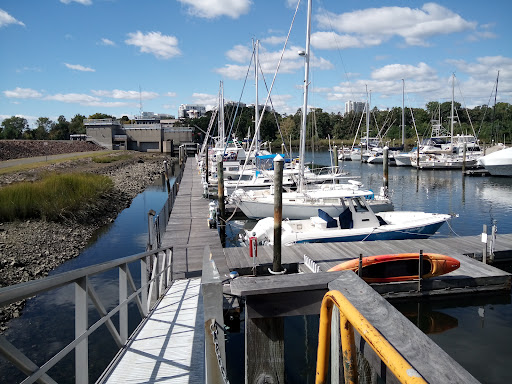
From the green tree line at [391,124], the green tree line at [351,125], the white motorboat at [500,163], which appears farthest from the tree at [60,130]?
the white motorboat at [500,163]

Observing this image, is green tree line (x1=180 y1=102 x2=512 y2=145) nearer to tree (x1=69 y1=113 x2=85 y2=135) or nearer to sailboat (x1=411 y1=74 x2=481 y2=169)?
sailboat (x1=411 y1=74 x2=481 y2=169)

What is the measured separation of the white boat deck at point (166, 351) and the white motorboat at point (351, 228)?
9.42 m

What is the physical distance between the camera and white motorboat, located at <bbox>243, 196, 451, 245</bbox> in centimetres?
1583

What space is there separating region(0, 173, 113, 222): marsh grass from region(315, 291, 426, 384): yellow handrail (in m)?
20.5

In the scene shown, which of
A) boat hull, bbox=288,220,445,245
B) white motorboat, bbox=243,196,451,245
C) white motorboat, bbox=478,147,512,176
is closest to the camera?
boat hull, bbox=288,220,445,245

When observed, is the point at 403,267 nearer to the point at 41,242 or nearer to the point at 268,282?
the point at 268,282

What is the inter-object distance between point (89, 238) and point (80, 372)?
18.8 meters

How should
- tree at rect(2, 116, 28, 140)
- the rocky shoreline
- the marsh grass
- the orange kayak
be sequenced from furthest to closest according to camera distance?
tree at rect(2, 116, 28, 140), the marsh grass, the rocky shoreline, the orange kayak

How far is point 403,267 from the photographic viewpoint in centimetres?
1173

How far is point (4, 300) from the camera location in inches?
77.8

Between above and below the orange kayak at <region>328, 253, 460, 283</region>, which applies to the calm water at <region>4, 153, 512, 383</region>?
below

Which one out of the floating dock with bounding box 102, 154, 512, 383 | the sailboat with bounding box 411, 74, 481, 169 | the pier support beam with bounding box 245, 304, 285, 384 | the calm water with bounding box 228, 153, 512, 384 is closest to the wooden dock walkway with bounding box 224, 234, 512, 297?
the floating dock with bounding box 102, 154, 512, 383

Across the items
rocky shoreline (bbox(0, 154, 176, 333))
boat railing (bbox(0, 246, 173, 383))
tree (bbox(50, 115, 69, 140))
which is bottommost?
rocky shoreline (bbox(0, 154, 176, 333))

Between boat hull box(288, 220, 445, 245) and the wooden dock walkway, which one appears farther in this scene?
boat hull box(288, 220, 445, 245)
